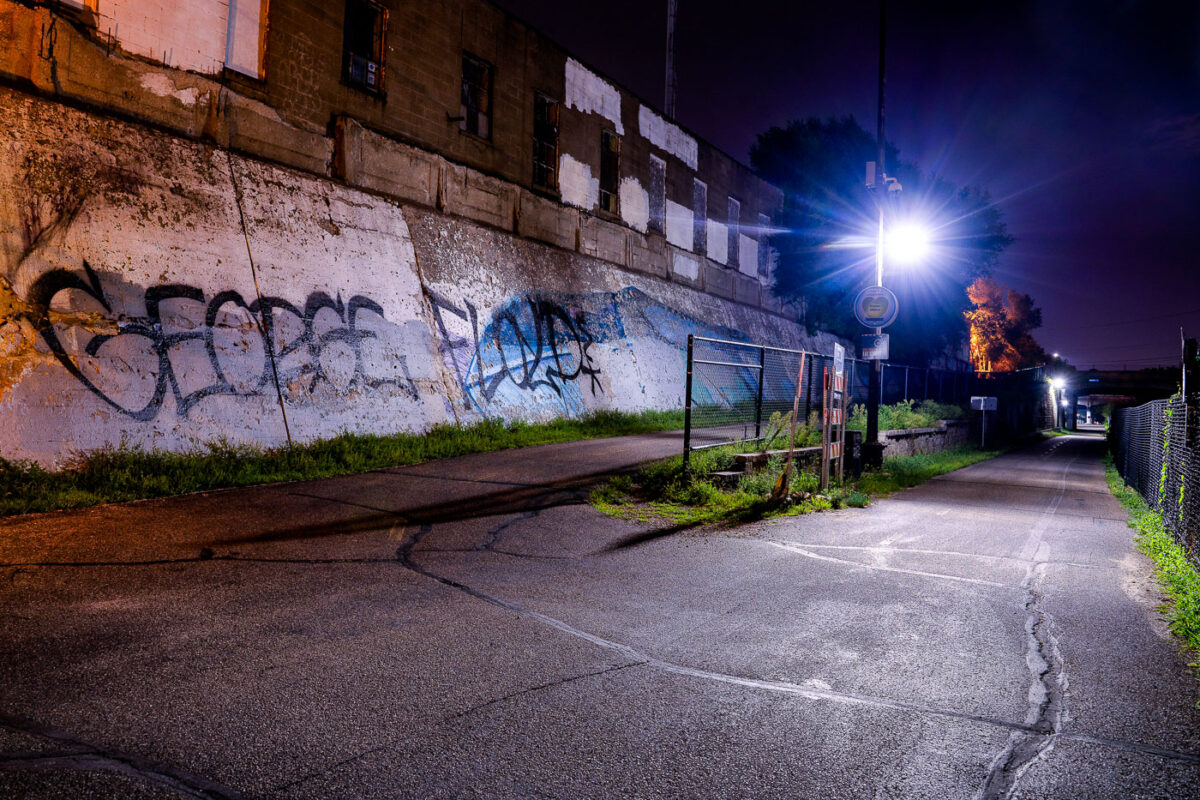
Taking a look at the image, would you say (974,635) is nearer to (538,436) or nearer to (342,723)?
(342,723)

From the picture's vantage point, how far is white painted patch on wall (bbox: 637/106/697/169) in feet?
81.5

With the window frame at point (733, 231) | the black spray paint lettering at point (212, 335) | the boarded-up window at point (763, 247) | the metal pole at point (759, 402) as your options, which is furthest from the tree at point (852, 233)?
the black spray paint lettering at point (212, 335)

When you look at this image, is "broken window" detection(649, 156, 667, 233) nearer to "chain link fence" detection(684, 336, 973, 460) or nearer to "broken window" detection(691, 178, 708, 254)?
"broken window" detection(691, 178, 708, 254)

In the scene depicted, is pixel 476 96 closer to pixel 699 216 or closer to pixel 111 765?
pixel 699 216

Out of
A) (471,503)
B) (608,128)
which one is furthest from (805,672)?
(608,128)

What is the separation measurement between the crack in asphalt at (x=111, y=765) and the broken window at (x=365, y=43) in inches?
577

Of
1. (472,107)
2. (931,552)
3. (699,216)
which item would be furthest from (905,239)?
(699,216)

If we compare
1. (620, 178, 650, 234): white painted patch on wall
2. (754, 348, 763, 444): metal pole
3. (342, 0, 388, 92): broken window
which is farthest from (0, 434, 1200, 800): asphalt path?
(620, 178, 650, 234): white painted patch on wall

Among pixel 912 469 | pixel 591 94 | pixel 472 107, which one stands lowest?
pixel 912 469

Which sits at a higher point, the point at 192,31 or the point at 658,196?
the point at 658,196

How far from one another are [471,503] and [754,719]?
5904 mm

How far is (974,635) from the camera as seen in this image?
4.77m

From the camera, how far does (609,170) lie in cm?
2334

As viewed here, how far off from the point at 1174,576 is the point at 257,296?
40.9 ft
